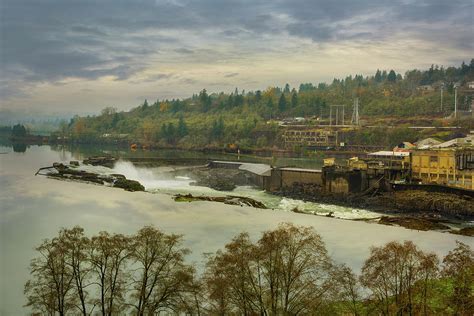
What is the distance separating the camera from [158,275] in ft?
28.3

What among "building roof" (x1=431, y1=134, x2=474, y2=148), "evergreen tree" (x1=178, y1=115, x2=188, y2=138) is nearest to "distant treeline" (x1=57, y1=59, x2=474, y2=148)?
"evergreen tree" (x1=178, y1=115, x2=188, y2=138)

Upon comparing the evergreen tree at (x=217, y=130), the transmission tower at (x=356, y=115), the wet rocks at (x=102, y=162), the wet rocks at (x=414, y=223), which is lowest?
the wet rocks at (x=414, y=223)

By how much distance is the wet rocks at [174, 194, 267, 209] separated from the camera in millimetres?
24234

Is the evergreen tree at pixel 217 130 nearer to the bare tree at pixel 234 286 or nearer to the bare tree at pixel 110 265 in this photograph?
the bare tree at pixel 110 265

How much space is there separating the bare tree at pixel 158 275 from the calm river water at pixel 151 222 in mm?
3380

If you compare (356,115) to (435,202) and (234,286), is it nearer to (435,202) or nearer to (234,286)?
(435,202)

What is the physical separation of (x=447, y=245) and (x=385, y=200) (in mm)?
8254

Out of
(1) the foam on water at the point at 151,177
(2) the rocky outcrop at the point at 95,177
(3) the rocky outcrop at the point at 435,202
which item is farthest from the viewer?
(1) the foam on water at the point at 151,177

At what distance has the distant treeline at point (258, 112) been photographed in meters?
68.9

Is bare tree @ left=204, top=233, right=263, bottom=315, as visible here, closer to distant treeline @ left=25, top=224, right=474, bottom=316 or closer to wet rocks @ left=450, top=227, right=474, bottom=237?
distant treeline @ left=25, top=224, right=474, bottom=316

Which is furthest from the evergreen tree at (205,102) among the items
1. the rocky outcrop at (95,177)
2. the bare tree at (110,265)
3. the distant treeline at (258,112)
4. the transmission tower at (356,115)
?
the bare tree at (110,265)

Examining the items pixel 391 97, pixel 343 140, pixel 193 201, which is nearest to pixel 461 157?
pixel 193 201

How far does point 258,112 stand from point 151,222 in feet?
220

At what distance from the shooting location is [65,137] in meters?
97.1
